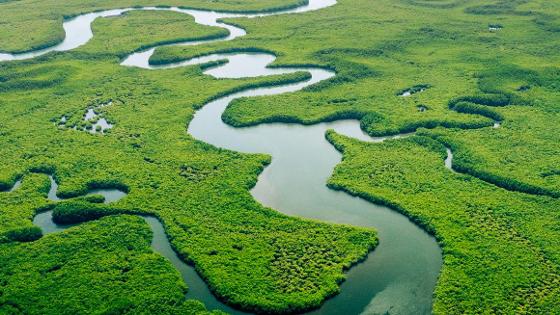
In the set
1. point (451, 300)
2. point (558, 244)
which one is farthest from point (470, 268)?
point (558, 244)

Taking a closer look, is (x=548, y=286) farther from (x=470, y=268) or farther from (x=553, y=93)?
(x=553, y=93)

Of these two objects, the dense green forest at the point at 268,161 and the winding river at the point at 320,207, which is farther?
the dense green forest at the point at 268,161

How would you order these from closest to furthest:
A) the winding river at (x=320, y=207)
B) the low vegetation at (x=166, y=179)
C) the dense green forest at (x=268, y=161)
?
the winding river at (x=320, y=207) < the dense green forest at (x=268, y=161) < the low vegetation at (x=166, y=179)

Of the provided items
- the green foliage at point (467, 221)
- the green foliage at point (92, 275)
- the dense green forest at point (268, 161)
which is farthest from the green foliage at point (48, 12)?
the green foliage at point (467, 221)

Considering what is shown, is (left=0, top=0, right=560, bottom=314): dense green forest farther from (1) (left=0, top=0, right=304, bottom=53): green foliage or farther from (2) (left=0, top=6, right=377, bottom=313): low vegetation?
(1) (left=0, top=0, right=304, bottom=53): green foliage

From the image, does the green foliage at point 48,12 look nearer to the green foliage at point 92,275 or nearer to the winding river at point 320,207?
the winding river at point 320,207

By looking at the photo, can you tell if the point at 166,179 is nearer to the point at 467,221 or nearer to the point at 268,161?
the point at 268,161

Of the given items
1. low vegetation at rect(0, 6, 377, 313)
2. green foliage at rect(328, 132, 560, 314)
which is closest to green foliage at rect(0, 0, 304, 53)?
low vegetation at rect(0, 6, 377, 313)
